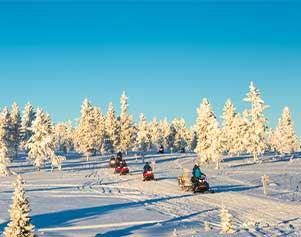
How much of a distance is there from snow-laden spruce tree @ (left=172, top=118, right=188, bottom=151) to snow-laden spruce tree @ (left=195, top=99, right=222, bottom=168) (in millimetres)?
57755

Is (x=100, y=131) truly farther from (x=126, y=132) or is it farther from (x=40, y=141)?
(x=40, y=141)

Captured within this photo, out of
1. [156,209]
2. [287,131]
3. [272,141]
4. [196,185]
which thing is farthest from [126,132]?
[156,209]

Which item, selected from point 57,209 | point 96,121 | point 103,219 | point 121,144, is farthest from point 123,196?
point 96,121

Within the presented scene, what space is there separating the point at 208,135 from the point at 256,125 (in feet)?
22.4

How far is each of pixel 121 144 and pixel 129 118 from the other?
5.40 m

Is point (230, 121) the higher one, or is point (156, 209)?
point (230, 121)

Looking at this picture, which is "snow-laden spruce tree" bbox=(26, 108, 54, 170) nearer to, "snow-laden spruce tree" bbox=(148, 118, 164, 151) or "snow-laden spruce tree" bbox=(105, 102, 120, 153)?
"snow-laden spruce tree" bbox=(105, 102, 120, 153)

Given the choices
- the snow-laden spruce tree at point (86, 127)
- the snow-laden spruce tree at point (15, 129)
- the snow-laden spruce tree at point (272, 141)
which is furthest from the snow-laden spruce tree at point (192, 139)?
the snow-laden spruce tree at point (15, 129)

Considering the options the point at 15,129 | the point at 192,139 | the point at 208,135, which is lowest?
the point at 208,135

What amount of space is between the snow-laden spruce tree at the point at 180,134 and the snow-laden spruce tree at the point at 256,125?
6450 centimetres

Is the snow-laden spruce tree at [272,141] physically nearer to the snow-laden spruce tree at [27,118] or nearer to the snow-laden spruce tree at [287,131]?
the snow-laden spruce tree at [287,131]

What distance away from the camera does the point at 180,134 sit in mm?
129625

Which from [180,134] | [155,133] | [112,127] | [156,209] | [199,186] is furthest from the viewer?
[155,133]

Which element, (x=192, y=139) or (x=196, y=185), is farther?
(x=192, y=139)
